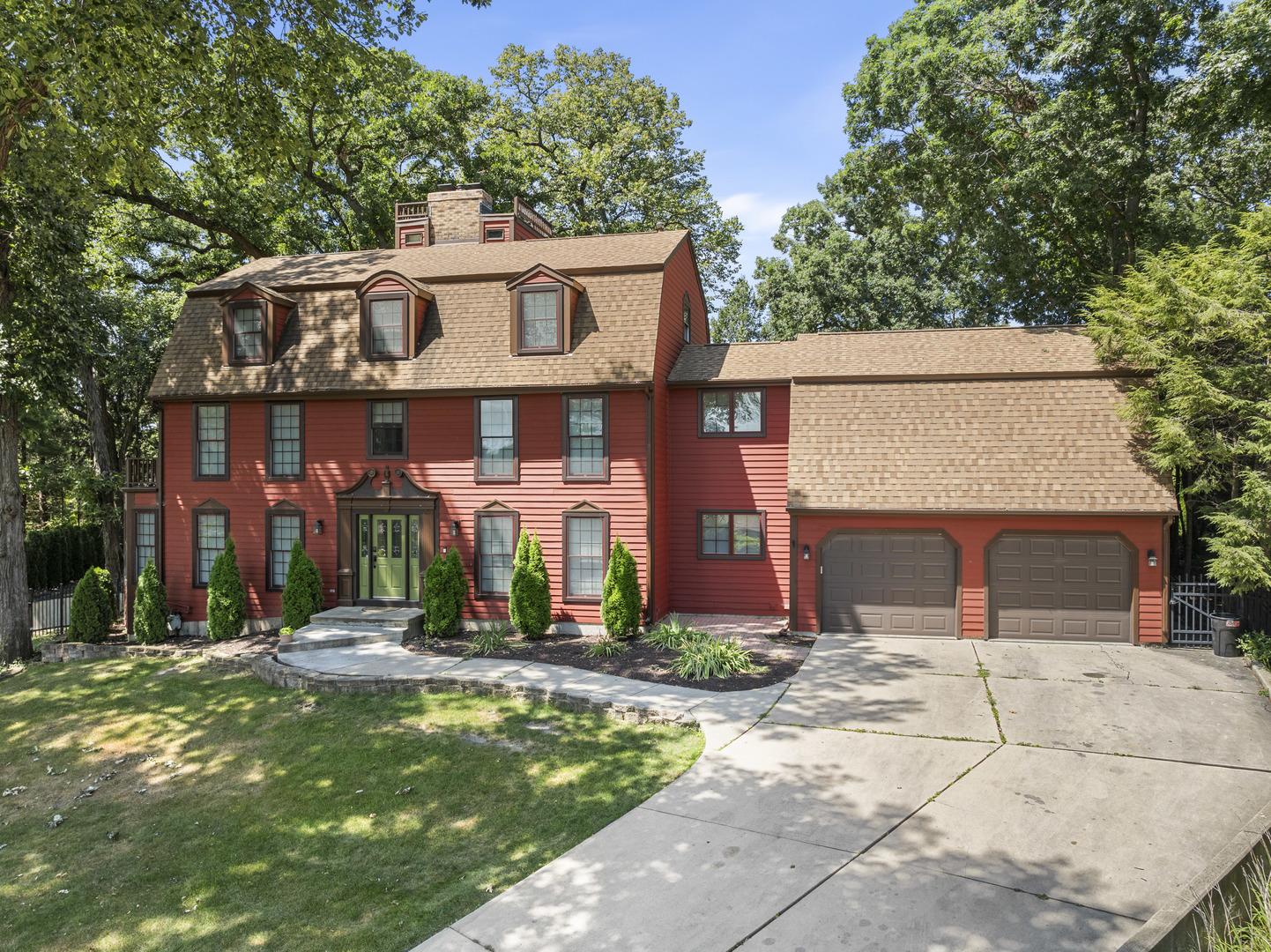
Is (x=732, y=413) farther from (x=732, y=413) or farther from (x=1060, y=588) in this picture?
(x=1060, y=588)

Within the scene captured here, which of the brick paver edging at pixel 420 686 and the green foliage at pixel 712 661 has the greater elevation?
the green foliage at pixel 712 661

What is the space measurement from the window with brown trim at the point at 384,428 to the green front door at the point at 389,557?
1.42 metres

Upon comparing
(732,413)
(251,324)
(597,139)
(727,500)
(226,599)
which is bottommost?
(226,599)

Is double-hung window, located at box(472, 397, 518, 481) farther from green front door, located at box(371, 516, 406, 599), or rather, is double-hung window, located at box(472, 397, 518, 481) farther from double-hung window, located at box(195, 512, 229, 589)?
double-hung window, located at box(195, 512, 229, 589)

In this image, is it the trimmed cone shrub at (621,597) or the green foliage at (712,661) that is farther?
the trimmed cone shrub at (621,597)

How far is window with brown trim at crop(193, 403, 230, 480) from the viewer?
16.8m

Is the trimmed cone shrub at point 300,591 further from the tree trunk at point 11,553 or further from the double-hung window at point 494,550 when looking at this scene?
the tree trunk at point 11,553

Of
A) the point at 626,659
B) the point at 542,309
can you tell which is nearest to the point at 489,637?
the point at 626,659

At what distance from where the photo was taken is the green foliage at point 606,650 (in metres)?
13.0

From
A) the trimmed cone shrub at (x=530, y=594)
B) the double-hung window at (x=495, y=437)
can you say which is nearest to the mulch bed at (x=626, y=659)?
the trimmed cone shrub at (x=530, y=594)

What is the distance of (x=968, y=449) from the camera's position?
1419 cm

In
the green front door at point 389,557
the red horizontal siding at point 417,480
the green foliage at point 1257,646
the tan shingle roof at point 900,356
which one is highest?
the tan shingle roof at point 900,356

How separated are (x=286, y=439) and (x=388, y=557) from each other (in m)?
3.60

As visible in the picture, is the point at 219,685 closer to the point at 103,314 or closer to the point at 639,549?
the point at 639,549
